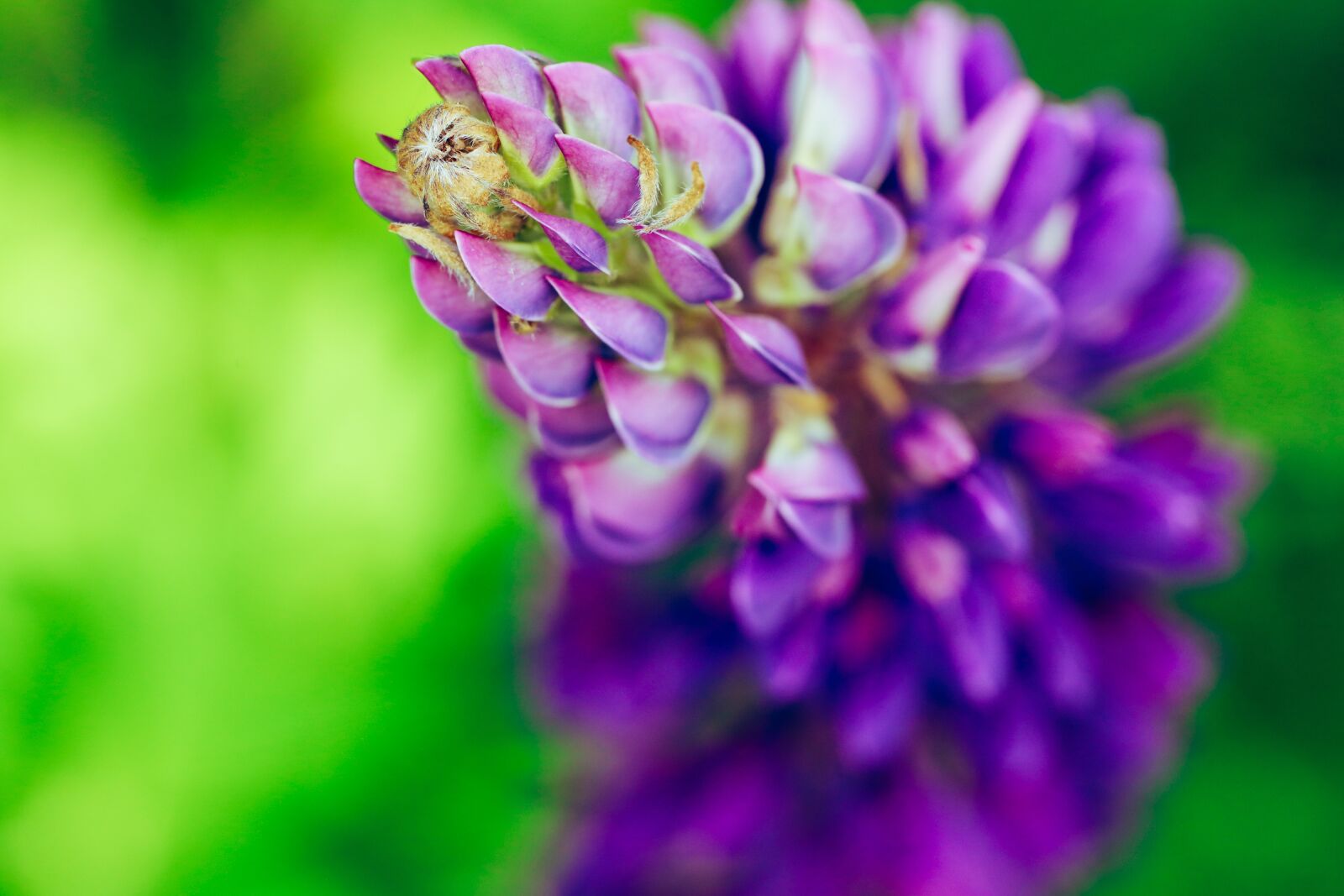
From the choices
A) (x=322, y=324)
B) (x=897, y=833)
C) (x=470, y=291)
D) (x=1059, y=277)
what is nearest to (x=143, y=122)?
(x=322, y=324)

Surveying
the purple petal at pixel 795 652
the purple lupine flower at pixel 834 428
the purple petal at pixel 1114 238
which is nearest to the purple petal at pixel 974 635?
the purple lupine flower at pixel 834 428

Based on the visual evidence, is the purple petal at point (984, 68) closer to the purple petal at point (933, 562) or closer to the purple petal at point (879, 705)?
the purple petal at point (933, 562)

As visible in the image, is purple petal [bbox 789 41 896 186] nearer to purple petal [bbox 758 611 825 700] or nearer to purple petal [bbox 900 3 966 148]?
purple petal [bbox 900 3 966 148]

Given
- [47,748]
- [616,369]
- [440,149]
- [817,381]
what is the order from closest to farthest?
[440,149] → [616,369] → [817,381] → [47,748]

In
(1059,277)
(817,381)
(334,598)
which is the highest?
(1059,277)

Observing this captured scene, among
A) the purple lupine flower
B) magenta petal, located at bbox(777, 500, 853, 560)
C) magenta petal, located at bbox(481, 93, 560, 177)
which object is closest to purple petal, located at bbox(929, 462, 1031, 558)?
the purple lupine flower

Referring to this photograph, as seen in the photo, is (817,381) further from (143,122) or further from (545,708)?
(143,122)
